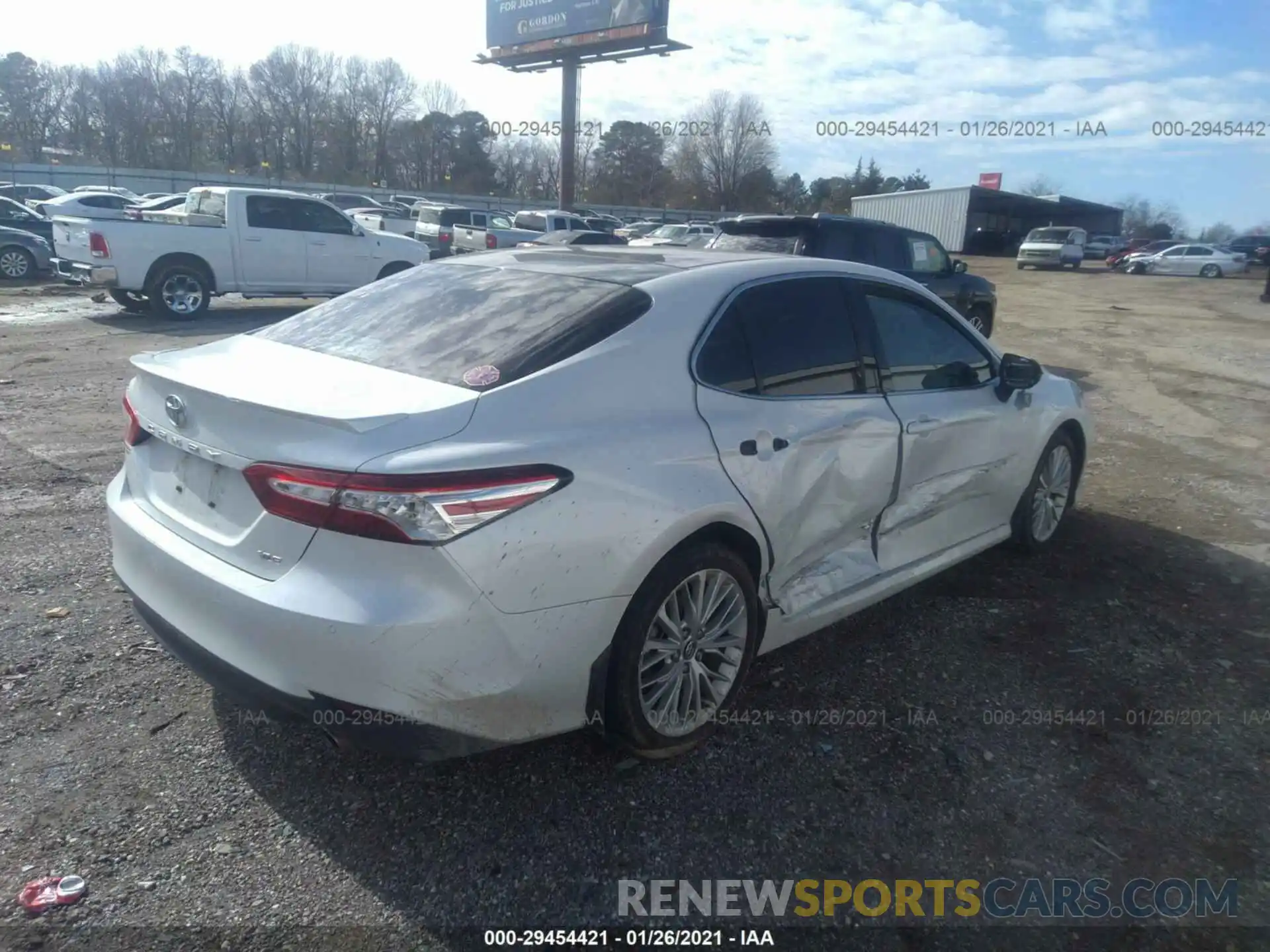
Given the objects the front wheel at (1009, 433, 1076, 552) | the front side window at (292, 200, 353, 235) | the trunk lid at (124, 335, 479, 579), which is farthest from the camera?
the front side window at (292, 200, 353, 235)

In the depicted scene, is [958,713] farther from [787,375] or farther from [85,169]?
[85,169]

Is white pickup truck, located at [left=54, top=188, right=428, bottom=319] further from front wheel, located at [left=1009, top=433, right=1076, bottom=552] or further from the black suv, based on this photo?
front wheel, located at [left=1009, top=433, right=1076, bottom=552]

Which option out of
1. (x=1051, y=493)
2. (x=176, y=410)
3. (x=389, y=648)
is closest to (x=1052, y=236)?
(x=1051, y=493)

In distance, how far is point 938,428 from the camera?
13.5 ft

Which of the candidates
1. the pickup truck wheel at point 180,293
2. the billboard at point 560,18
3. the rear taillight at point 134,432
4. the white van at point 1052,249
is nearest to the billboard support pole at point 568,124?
the billboard at point 560,18

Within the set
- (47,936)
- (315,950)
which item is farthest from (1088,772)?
(47,936)

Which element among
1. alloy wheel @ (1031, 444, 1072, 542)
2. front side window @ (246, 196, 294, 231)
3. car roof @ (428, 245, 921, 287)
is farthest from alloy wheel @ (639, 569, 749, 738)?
front side window @ (246, 196, 294, 231)

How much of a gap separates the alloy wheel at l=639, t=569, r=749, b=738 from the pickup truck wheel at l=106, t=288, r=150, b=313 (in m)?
13.0

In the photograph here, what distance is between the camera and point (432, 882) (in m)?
2.55

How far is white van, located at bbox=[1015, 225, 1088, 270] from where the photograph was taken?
132 feet

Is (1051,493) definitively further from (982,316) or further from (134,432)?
(982,316)

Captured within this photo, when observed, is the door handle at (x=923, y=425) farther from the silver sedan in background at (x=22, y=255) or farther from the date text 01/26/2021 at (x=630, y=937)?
the silver sedan in background at (x=22, y=255)

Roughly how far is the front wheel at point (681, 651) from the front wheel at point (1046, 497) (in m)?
2.44

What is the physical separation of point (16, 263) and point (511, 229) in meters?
11.5
